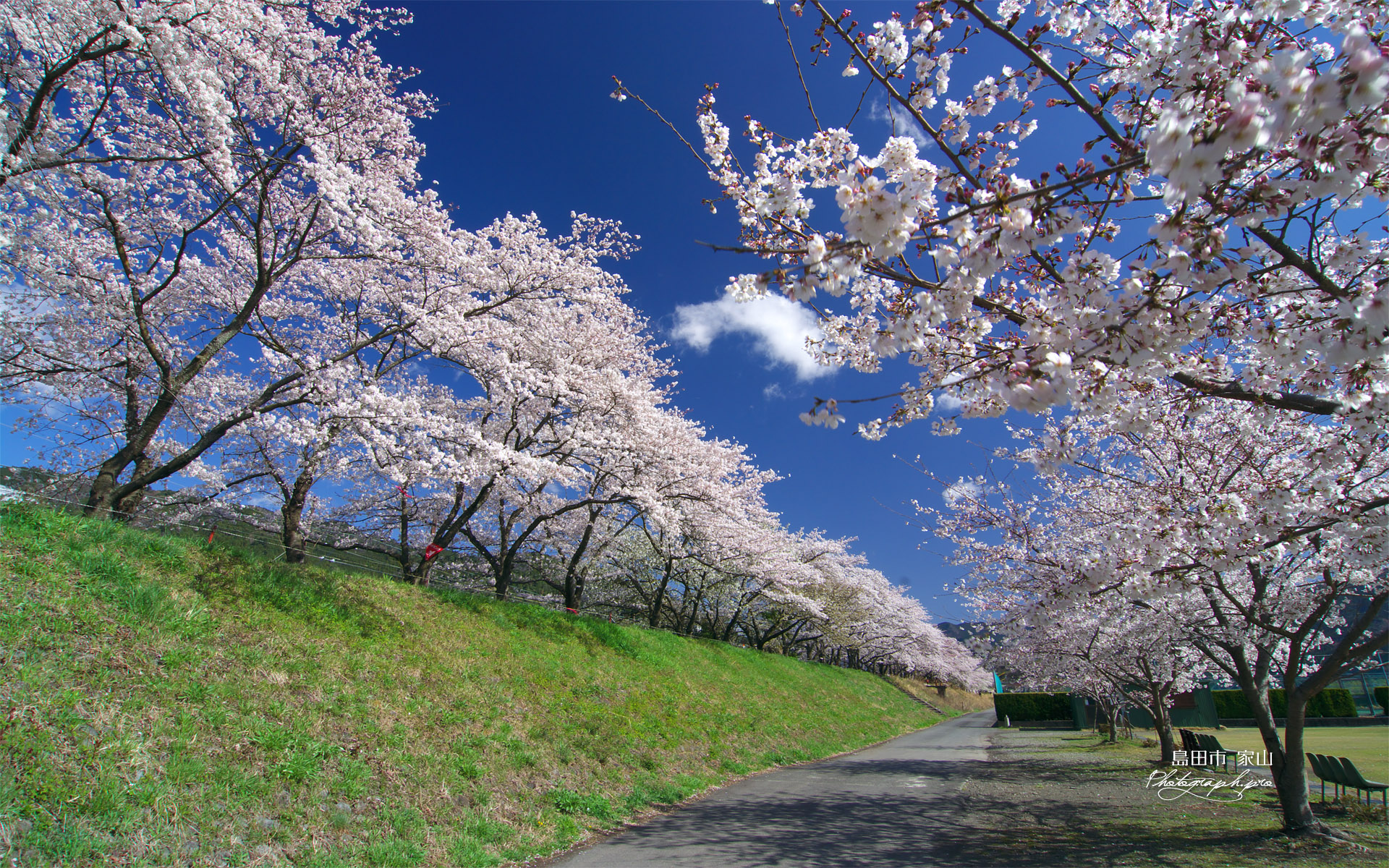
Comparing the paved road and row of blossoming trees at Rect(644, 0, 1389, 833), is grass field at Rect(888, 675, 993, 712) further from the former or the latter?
row of blossoming trees at Rect(644, 0, 1389, 833)

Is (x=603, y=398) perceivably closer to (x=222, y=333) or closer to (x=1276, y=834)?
(x=222, y=333)

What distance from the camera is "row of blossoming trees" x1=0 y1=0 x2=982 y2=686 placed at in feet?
22.4

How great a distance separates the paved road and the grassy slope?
0.60 m

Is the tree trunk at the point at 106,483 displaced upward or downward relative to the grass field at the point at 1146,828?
upward

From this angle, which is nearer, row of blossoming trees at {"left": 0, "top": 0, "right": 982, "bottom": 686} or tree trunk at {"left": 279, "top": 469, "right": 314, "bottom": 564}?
row of blossoming trees at {"left": 0, "top": 0, "right": 982, "bottom": 686}

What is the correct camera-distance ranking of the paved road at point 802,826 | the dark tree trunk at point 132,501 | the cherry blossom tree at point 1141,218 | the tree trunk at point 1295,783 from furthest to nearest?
the dark tree trunk at point 132,501 < the tree trunk at point 1295,783 < the paved road at point 802,826 < the cherry blossom tree at point 1141,218

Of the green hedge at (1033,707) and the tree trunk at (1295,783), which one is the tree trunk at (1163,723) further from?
the green hedge at (1033,707)

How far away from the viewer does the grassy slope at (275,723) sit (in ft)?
12.2

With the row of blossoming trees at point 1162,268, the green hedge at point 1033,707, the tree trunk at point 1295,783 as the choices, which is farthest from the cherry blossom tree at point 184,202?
the green hedge at point 1033,707

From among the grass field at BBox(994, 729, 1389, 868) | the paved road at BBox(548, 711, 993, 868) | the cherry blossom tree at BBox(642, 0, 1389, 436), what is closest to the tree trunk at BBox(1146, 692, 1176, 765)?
the grass field at BBox(994, 729, 1389, 868)

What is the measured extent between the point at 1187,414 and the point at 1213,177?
10.8ft

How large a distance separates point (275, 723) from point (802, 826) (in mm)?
6253

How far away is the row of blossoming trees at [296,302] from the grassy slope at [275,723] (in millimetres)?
1900

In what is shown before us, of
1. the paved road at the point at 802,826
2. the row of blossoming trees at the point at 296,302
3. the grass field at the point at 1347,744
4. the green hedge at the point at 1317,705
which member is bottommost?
the paved road at the point at 802,826
